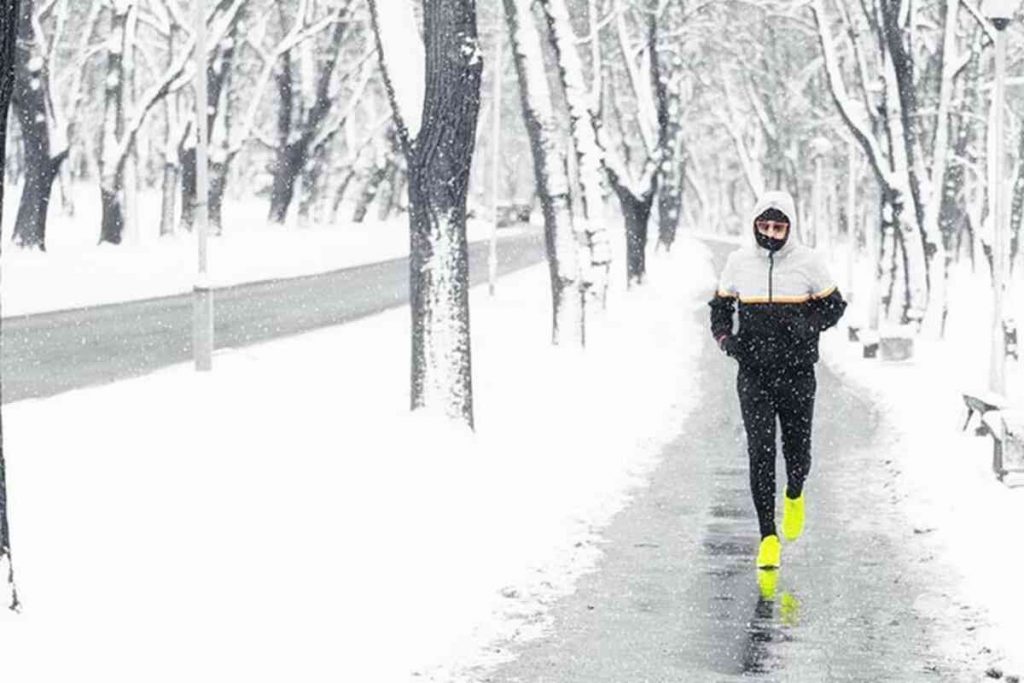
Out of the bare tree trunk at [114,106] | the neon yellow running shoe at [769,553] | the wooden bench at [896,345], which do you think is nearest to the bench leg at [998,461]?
the neon yellow running shoe at [769,553]

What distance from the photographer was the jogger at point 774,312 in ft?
32.8

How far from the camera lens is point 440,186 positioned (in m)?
15.2

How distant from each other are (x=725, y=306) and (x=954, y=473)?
451cm

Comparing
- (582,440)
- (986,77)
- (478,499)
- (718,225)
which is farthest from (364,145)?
(718,225)

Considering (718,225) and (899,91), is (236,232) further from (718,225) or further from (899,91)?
(718,225)

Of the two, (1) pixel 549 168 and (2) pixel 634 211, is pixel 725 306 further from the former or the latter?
(2) pixel 634 211

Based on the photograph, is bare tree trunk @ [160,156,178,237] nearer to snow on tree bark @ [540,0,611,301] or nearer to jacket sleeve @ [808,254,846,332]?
snow on tree bark @ [540,0,611,301]

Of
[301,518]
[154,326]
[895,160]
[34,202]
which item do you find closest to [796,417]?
[301,518]

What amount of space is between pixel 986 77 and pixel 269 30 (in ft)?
89.9

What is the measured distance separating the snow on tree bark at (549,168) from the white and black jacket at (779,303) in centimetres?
1418

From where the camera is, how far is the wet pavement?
7.89 m

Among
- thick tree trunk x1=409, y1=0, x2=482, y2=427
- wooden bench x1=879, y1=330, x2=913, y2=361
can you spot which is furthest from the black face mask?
wooden bench x1=879, y1=330, x2=913, y2=361

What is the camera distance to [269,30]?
206 feet

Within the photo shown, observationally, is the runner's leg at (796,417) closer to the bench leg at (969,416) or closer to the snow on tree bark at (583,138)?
the bench leg at (969,416)
